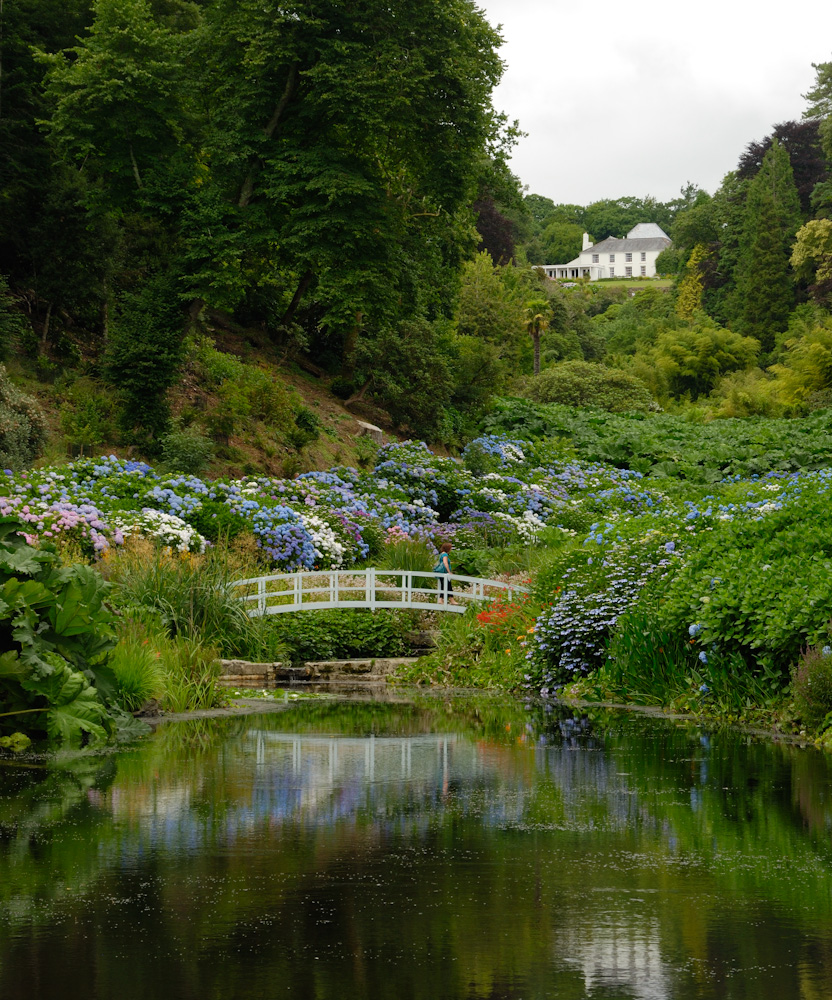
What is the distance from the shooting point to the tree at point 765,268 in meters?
62.0

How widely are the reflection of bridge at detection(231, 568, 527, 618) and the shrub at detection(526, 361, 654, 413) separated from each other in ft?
83.6

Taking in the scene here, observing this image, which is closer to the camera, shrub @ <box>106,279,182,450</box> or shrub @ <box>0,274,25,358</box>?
shrub @ <box>0,274,25,358</box>

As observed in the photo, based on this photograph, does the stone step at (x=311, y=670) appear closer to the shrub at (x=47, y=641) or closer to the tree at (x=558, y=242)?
the shrub at (x=47, y=641)

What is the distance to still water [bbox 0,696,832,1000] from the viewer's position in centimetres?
Result: 409

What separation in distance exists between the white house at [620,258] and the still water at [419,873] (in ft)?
472

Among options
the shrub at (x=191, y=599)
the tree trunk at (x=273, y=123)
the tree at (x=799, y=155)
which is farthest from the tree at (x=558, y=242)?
the shrub at (x=191, y=599)

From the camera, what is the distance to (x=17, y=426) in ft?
65.8

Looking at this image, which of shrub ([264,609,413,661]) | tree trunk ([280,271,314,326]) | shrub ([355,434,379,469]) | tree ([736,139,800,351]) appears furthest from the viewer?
tree ([736,139,800,351])

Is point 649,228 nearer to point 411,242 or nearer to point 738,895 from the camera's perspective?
point 411,242

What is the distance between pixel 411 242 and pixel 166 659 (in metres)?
18.0

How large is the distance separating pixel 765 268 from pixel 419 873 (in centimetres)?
6142

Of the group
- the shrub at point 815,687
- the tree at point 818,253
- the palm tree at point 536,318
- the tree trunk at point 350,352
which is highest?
the tree at point 818,253

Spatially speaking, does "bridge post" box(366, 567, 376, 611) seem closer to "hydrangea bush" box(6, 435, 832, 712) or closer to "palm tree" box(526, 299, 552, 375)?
Answer: "hydrangea bush" box(6, 435, 832, 712)

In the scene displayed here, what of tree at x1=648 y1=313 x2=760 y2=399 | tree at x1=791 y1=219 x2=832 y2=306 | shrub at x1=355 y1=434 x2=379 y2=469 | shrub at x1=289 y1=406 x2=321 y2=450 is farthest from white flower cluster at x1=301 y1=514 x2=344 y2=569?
tree at x1=791 y1=219 x2=832 y2=306
